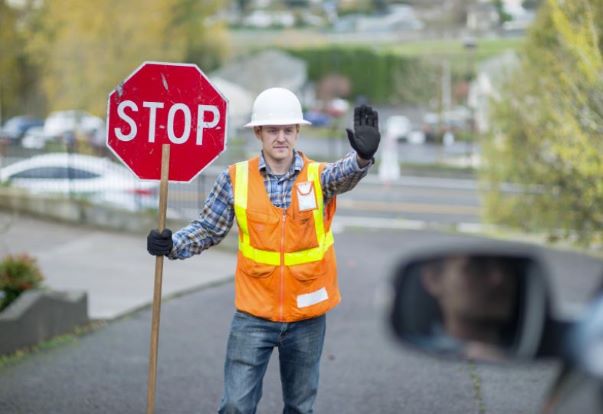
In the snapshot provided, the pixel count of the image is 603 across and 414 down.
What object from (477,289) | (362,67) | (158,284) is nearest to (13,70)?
(362,67)

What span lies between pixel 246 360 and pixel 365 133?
3.99ft

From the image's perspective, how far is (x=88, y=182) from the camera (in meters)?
19.8

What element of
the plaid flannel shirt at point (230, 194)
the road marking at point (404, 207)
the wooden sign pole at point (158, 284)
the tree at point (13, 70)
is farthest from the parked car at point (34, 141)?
the tree at point (13, 70)

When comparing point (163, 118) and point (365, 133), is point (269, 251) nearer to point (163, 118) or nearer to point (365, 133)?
point (365, 133)

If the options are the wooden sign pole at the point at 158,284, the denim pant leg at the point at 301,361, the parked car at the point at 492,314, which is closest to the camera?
the parked car at the point at 492,314

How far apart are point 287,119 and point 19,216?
562 inches

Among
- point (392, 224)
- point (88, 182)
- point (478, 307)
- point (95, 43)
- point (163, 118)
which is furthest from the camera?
point (95, 43)

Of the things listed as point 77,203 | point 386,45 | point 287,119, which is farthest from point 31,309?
point 386,45

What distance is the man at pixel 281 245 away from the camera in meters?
5.36

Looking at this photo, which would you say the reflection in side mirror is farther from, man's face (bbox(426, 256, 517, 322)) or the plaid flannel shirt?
the plaid flannel shirt

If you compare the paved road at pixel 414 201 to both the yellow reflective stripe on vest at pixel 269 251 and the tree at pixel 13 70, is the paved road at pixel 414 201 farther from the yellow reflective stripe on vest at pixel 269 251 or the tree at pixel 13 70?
the yellow reflective stripe on vest at pixel 269 251

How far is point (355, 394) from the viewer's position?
26.2 feet

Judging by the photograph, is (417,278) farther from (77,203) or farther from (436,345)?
(77,203)

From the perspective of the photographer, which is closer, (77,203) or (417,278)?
(417,278)
